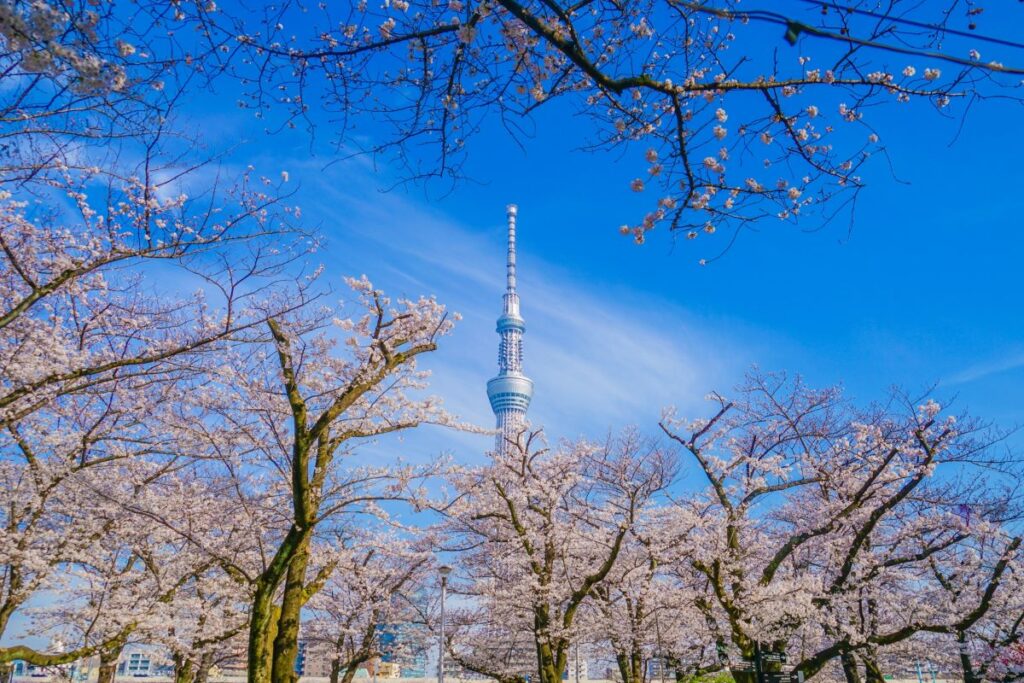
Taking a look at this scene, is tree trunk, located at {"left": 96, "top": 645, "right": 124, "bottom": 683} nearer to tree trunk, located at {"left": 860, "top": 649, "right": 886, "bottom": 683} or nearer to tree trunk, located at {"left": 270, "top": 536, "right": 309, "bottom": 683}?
tree trunk, located at {"left": 270, "top": 536, "right": 309, "bottom": 683}

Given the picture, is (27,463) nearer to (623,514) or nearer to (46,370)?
(46,370)

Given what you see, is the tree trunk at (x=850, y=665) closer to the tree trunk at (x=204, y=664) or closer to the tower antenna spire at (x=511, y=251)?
the tree trunk at (x=204, y=664)

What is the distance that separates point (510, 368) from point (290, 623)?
93.9 m

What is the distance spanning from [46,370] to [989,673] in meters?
19.2

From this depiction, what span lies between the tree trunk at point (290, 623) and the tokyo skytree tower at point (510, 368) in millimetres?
86803

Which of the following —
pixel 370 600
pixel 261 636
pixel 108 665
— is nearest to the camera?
pixel 261 636

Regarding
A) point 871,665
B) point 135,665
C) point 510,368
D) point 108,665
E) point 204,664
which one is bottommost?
point 135,665

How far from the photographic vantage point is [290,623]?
8.80m

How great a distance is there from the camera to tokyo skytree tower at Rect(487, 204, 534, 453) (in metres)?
100

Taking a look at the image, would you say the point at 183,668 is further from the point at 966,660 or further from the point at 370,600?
the point at 966,660

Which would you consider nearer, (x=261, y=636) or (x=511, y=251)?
(x=261, y=636)

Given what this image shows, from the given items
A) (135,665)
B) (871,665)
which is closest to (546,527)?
(871,665)

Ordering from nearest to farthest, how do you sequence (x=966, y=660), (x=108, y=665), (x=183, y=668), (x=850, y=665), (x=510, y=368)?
(x=108, y=665) → (x=850, y=665) → (x=183, y=668) → (x=966, y=660) → (x=510, y=368)

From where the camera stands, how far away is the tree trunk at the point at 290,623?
843cm
